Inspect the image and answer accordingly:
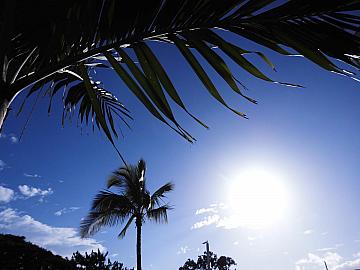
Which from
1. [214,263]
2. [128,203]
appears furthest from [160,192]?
[214,263]

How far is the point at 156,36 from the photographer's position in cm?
133

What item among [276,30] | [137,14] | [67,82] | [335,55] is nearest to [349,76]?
[335,55]

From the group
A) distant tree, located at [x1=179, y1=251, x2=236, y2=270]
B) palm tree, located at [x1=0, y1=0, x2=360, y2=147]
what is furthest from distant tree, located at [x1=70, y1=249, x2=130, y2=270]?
distant tree, located at [x1=179, y1=251, x2=236, y2=270]

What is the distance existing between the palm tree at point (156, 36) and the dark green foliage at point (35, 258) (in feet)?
32.9

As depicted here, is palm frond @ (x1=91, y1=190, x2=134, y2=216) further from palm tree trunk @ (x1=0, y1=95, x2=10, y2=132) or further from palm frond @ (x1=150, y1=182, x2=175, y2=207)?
palm tree trunk @ (x1=0, y1=95, x2=10, y2=132)

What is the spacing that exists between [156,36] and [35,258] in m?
10.9

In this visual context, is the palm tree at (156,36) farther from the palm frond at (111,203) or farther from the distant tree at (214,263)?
the distant tree at (214,263)

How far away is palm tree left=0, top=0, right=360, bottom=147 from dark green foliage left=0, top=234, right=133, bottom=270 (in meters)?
10.0

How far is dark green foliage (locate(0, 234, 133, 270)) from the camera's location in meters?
9.66

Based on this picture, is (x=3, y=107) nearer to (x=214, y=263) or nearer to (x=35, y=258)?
(x=35, y=258)

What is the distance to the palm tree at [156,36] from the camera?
1.04 metres

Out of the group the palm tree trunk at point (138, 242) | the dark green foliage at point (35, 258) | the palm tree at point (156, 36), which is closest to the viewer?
the palm tree at point (156, 36)

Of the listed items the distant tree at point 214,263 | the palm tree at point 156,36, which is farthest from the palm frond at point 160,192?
the distant tree at point 214,263

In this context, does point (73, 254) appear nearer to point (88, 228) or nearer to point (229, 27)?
point (88, 228)
